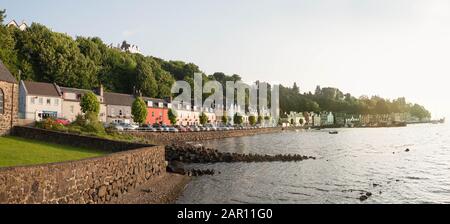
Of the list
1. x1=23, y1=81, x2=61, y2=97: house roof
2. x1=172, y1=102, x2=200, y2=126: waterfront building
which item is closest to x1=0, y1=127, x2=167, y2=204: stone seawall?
x1=23, y1=81, x2=61, y2=97: house roof

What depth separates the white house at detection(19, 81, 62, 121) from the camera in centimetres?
7112

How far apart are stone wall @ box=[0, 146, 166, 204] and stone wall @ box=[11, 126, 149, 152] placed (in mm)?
3632

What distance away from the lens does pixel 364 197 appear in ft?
91.6

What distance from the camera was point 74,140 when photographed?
107 ft

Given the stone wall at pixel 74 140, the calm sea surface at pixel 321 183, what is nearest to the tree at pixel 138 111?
the calm sea surface at pixel 321 183

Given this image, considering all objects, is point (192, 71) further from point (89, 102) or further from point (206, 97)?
point (89, 102)

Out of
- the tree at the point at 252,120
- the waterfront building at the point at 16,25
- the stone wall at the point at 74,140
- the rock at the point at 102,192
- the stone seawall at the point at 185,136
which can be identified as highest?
the waterfront building at the point at 16,25

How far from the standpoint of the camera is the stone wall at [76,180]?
14220mm

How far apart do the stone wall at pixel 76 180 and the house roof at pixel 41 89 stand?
5443 centimetres

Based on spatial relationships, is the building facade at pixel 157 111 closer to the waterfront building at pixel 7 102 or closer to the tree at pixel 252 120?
the tree at pixel 252 120

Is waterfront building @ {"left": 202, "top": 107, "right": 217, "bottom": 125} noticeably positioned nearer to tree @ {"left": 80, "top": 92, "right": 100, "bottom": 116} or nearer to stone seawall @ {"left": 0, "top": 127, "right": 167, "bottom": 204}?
tree @ {"left": 80, "top": 92, "right": 100, "bottom": 116}

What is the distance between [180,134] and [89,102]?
849 inches

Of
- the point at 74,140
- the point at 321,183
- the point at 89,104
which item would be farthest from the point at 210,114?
the point at 74,140

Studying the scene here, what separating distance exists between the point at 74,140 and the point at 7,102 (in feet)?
28.2
